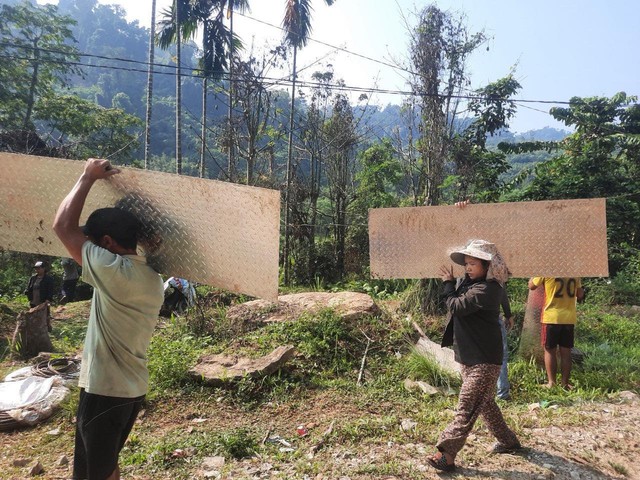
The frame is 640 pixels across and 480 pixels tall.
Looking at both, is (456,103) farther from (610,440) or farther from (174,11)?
(174,11)

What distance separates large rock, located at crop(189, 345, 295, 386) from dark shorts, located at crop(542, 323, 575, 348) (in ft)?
8.19

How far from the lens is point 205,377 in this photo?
13.8 ft

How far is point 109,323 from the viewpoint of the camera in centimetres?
178

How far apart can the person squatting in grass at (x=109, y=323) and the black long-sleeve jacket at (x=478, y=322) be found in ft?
5.68

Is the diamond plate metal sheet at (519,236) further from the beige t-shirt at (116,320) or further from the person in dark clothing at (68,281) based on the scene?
the person in dark clothing at (68,281)

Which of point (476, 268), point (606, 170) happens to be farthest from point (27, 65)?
point (606, 170)

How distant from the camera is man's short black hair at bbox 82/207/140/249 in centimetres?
183

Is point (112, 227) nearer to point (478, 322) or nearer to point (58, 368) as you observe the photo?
point (478, 322)

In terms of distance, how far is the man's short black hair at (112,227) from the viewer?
183 cm

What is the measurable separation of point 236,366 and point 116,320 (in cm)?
276

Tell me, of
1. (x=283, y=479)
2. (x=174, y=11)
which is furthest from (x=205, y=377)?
(x=174, y=11)

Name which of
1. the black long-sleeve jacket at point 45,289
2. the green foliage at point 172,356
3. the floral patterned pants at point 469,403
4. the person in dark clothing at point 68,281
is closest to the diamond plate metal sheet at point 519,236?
the floral patterned pants at point 469,403

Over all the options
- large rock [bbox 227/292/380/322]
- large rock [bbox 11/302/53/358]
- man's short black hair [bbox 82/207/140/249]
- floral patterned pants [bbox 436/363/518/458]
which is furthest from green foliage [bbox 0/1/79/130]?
floral patterned pants [bbox 436/363/518/458]

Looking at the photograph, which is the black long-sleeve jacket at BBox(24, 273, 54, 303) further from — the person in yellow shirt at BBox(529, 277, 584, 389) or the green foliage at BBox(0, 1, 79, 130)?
the green foliage at BBox(0, 1, 79, 130)
